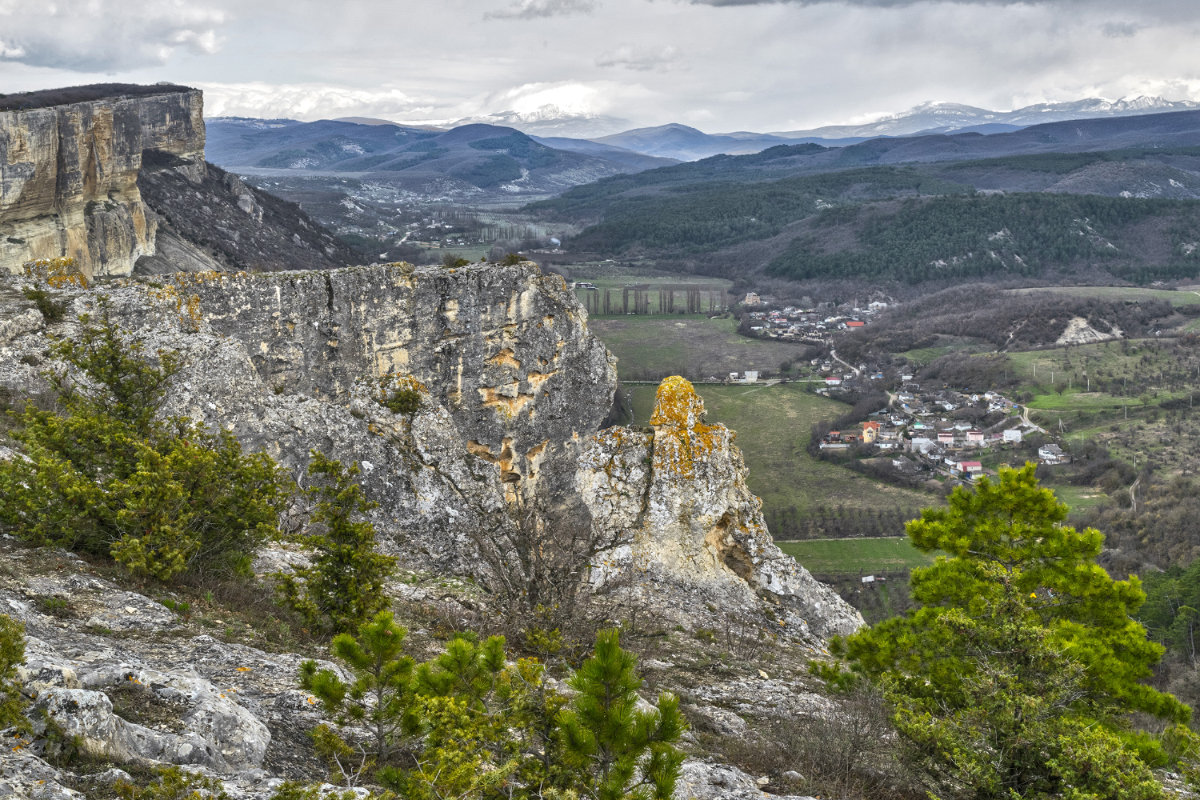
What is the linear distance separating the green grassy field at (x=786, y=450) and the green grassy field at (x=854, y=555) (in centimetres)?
613

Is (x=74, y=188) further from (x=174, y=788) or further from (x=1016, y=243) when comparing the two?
(x=1016, y=243)

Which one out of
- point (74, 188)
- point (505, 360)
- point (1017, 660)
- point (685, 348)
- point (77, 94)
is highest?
point (77, 94)

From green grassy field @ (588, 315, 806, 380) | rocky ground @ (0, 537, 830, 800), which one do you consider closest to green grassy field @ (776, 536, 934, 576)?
green grassy field @ (588, 315, 806, 380)

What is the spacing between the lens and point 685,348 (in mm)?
119250

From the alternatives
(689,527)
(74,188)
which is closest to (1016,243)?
(74,188)

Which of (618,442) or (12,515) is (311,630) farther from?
(618,442)

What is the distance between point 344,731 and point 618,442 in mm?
13119

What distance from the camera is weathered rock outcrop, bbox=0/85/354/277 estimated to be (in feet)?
161

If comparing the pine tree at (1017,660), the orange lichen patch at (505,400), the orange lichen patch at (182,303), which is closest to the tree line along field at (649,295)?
the orange lichen patch at (505,400)

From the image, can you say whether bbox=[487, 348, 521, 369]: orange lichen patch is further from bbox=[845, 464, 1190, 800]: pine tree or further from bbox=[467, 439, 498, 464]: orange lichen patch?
bbox=[845, 464, 1190, 800]: pine tree

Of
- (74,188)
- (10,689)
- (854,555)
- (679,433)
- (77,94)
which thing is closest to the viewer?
(10,689)

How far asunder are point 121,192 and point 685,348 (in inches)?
2970

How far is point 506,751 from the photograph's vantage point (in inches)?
300

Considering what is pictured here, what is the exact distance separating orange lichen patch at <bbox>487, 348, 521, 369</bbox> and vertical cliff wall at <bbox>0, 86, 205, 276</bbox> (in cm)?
3029
